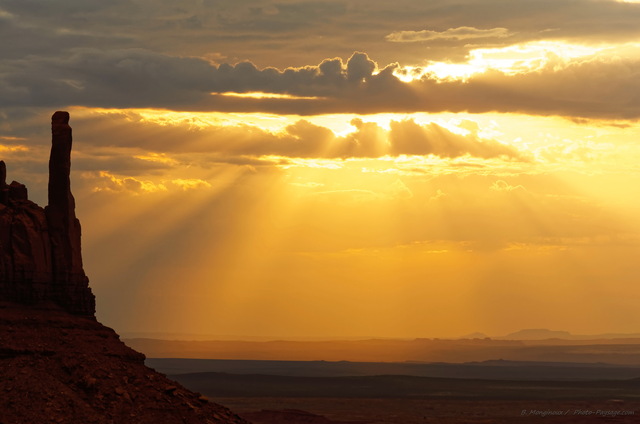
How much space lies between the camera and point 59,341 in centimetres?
8531

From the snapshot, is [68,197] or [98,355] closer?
[98,355]

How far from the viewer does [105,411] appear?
3167 inches

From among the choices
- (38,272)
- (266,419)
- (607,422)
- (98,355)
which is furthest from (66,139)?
(607,422)

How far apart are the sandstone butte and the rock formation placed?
7 cm

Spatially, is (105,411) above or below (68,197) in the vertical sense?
below

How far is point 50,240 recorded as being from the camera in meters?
90.2

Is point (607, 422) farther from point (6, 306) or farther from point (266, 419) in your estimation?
point (6, 306)

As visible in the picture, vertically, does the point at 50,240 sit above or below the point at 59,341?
above

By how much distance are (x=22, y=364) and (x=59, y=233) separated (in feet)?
42.2

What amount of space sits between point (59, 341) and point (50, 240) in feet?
29.1

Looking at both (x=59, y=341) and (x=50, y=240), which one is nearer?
(x=59, y=341)

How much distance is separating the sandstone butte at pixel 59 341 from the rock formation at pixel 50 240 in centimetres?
7

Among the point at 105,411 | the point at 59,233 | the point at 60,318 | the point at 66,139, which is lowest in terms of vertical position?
the point at 105,411

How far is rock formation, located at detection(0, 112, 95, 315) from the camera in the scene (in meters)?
87.4
